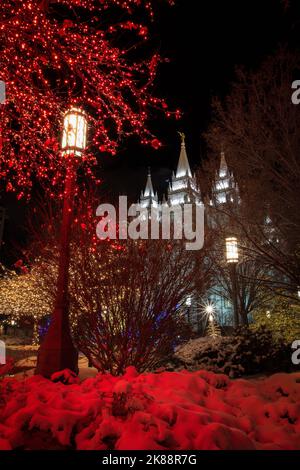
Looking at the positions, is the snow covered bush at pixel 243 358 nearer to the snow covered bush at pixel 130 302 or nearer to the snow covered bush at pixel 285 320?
the snow covered bush at pixel 285 320

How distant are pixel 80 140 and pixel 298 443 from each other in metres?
5.74

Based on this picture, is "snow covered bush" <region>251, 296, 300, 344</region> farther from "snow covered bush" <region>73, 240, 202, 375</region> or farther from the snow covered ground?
the snow covered ground

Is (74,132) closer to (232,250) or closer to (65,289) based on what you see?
(65,289)

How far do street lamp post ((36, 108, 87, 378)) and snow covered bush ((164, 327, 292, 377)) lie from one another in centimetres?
344

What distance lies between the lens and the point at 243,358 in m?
8.29

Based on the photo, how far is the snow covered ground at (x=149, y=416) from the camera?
2857 mm

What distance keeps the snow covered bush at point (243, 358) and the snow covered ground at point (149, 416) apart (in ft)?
12.9

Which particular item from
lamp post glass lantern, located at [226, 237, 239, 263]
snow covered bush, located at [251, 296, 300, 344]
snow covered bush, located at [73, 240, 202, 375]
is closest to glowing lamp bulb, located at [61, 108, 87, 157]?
snow covered bush, located at [73, 240, 202, 375]

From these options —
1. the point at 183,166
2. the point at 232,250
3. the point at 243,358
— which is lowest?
the point at 243,358

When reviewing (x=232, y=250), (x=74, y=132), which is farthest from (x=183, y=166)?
(x=74, y=132)

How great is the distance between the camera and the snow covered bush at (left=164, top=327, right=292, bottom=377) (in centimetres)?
802

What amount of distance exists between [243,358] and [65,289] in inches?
206

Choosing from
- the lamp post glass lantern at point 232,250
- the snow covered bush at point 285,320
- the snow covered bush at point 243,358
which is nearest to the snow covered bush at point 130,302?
the snow covered bush at point 243,358
